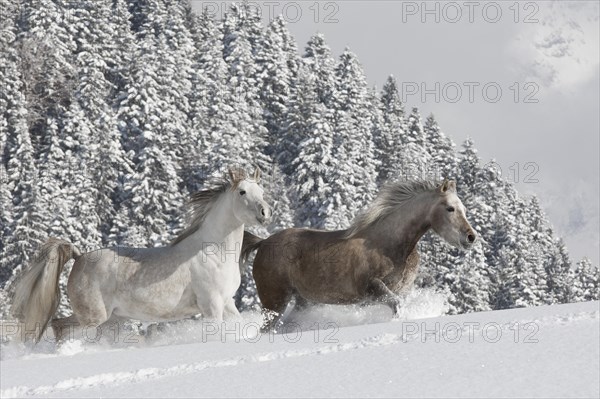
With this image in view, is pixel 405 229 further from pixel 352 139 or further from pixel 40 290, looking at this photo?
pixel 352 139

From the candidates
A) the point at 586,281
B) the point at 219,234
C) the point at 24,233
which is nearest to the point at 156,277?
the point at 219,234

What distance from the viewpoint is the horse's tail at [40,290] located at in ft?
39.2

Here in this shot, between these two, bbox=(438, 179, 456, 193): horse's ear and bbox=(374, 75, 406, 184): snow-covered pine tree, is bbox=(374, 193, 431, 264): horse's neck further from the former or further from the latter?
bbox=(374, 75, 406, 184): snow-covered pine tree

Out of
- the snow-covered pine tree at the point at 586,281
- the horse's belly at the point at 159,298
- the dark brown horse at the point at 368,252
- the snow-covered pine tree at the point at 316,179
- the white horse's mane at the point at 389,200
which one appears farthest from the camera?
the snow-covered pine tree at the point at 586,281

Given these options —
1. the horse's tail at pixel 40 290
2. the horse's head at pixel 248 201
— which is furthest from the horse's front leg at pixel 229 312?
the horse's tail at pixel 40 290

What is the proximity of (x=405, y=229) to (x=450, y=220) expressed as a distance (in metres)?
0.64

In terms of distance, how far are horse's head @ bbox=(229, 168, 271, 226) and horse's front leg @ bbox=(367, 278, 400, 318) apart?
72.7 inches

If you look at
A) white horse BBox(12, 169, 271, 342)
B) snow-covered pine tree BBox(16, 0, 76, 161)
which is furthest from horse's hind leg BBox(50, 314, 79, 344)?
snow-covered pine tree BBox(16, 0, 76, 161)

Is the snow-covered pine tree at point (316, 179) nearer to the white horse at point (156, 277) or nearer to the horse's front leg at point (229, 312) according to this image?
the white horse at point (156, 277)

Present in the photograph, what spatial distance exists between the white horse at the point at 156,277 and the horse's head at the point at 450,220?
2.45m

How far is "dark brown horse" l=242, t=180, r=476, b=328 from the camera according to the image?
1272 cm

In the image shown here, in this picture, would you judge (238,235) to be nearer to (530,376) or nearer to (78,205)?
(530,376)

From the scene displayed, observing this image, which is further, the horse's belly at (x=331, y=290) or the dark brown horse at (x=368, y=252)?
the horse's belly at (x=331, y=290)

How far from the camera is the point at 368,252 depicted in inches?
508
